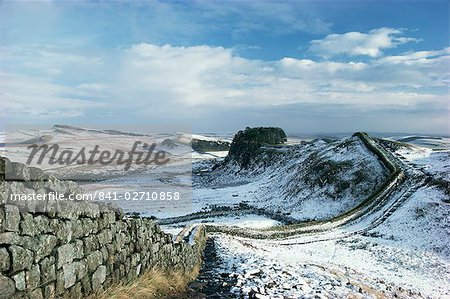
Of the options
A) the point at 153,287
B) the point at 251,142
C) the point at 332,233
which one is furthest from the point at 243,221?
the point at 251,142

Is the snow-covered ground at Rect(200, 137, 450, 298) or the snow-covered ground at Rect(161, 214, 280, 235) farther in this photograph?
the snow-covered ground at Rect(161, 214, 280, 235)

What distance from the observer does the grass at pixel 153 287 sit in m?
8.13

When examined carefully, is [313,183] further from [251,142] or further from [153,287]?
[251,142]

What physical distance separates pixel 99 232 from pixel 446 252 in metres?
26.7

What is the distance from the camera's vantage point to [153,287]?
9992 mm

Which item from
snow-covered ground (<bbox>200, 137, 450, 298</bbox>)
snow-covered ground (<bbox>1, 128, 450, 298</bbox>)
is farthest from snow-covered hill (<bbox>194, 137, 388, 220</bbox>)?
snow-covered ground (<bbox>200, 137, 450, 298</bbox>)

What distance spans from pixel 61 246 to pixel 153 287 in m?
4.07

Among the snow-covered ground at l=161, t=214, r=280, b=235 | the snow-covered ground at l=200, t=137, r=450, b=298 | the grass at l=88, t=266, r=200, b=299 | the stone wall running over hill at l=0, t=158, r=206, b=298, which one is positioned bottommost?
the snow-covered ground at l=161, t=214, r=280, b=235

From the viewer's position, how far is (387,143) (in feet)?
206

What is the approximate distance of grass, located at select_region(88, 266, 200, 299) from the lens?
26.7 ft

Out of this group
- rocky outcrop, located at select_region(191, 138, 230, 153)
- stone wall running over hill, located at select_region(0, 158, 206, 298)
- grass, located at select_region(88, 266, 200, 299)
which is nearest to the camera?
stone wall running over hill, located at select_region(0, 158, 206, 298)

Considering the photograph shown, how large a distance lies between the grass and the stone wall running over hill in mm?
197

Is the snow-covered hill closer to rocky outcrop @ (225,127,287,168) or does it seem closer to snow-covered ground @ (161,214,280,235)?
snow-covered ground @ (161,214,280,235)

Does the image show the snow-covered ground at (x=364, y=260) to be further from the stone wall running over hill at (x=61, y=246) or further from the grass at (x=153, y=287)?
the stone wall running over hill at (x=61, y=246)
